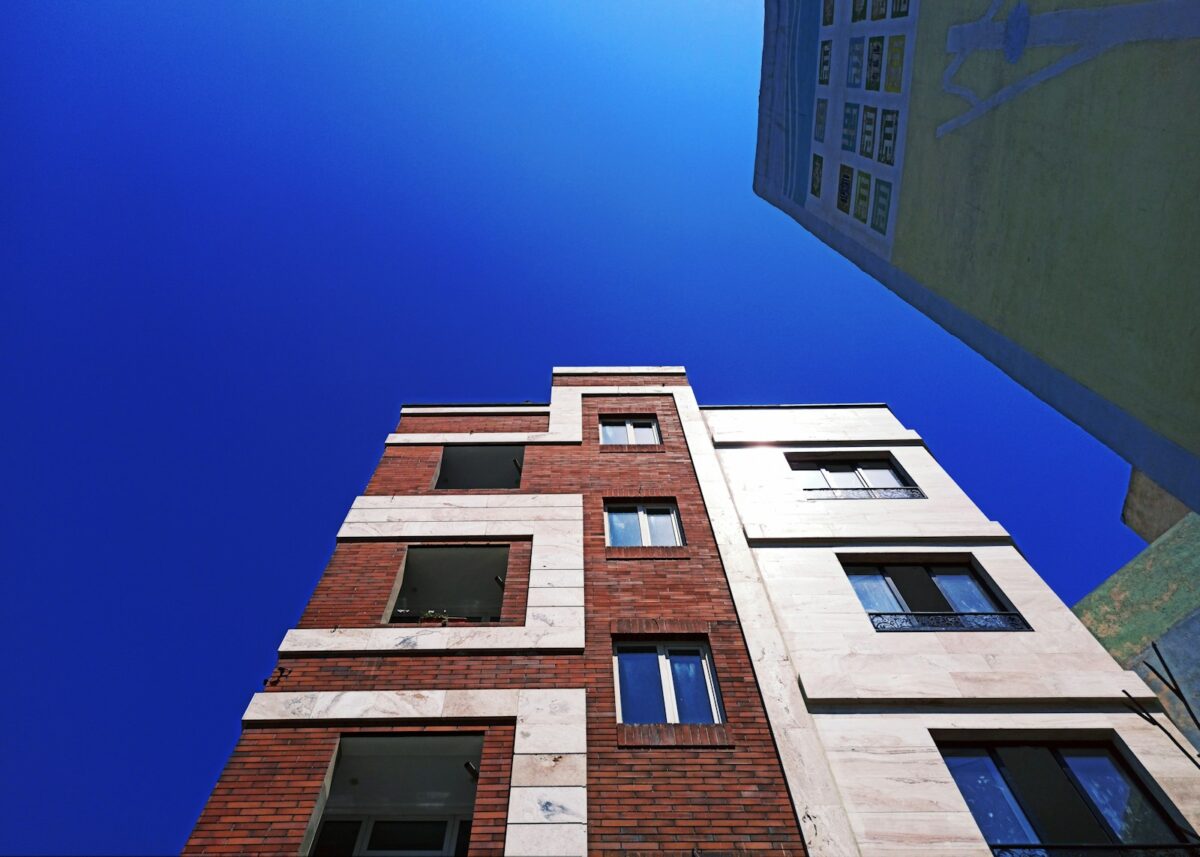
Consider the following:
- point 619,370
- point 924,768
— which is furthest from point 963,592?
point 619,370

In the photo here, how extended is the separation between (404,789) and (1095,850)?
29.0ft

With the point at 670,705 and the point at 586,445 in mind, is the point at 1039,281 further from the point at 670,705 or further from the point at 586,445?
the point at 586,445

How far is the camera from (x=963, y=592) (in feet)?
42.0

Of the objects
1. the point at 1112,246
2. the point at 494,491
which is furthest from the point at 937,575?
the point at 494,491

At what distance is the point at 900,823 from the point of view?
28.3 ft

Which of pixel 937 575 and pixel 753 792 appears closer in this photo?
pixel 753 792

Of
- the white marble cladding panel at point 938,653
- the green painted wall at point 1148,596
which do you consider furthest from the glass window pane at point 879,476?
the green painted wall at point 1148,596

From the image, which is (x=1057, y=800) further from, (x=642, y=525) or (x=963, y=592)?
(x=642, y=525)

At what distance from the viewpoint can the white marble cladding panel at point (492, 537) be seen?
1109cm

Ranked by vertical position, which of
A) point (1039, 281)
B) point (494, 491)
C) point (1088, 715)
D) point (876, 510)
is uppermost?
point (494, 491)

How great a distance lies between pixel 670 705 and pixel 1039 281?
300 inches

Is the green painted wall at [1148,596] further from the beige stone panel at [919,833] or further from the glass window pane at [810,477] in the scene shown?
the beige stone panel at [919,833]

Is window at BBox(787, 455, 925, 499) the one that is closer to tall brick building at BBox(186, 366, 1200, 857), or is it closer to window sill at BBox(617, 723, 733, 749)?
tall brick building at BBox(186, 366, 1200, 857)

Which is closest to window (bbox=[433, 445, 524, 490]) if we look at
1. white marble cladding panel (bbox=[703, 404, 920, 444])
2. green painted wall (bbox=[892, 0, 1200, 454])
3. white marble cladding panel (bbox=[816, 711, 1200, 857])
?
white marble cladding panel (bbox=[703, 404, 920, 444])
